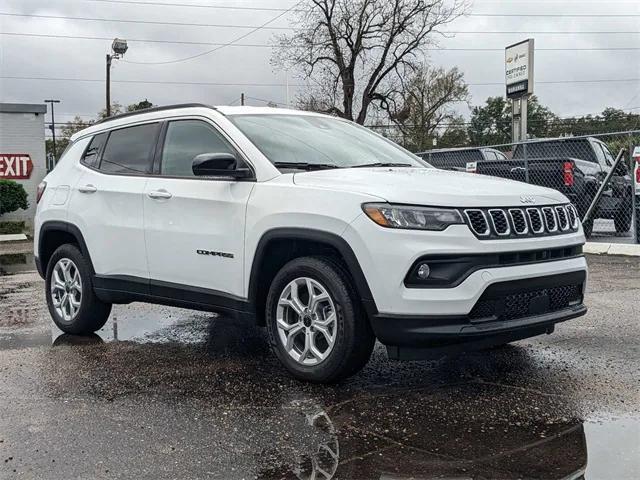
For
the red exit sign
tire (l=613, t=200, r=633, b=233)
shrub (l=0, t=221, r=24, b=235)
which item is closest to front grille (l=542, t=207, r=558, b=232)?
tire (l=613, t=200, r=633, b=233)

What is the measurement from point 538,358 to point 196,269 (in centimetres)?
254

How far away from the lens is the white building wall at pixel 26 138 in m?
22.6

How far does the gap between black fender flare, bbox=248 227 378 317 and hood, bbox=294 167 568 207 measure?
1.00 ft

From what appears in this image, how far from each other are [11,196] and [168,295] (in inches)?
696

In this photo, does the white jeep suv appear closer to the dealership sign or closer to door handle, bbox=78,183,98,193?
door handle, bbox=78,183,98,193

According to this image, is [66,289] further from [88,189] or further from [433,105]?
[433,105]

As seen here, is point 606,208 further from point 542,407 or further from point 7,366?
point 7,366

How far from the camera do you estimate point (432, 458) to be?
10.5 ft

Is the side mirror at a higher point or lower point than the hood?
higher

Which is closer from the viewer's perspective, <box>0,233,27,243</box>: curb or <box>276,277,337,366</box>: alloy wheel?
<box>276,277,337,366</box>: alloy wheel

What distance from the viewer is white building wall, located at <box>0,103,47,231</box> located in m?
22.6

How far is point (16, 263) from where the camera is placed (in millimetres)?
12734

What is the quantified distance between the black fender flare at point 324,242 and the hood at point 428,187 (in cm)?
31

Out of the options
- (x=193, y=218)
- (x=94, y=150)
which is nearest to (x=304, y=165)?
(x=193, y=218)
